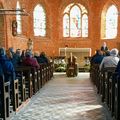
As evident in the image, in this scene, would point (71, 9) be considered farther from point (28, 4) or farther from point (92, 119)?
point (92, 119)

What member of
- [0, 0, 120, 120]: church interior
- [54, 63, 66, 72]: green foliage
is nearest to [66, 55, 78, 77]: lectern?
[0, 0, 120, 120]: church interior

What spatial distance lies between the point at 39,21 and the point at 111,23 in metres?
6.02

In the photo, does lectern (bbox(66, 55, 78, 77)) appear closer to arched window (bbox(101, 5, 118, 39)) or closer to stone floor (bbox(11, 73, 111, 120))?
stone floor (bbox(11, 73, 111, 120))

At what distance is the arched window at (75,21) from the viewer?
2516 cm

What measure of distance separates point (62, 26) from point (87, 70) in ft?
17.8

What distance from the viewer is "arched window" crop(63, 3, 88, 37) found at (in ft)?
82.5

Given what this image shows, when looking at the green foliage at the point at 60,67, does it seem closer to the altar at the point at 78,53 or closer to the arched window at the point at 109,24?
the altar at the point at 78,53

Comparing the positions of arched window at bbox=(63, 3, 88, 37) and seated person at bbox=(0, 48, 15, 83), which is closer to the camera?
seated person at bbox=(0, 48, 15, 83)

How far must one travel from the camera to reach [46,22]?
977 inches

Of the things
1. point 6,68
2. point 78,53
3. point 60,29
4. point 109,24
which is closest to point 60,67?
point 78,53

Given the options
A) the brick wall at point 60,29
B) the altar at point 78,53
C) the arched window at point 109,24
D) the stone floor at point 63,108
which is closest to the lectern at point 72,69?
the altar at point 78,53

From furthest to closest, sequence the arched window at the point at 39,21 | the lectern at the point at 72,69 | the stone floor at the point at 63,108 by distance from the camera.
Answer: the arched window at the point at 39,21, the lectern at the point at 72,69, the stone floor at the point at 63,108

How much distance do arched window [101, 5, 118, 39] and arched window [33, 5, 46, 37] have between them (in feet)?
16.1

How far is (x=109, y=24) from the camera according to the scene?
81.6ft
